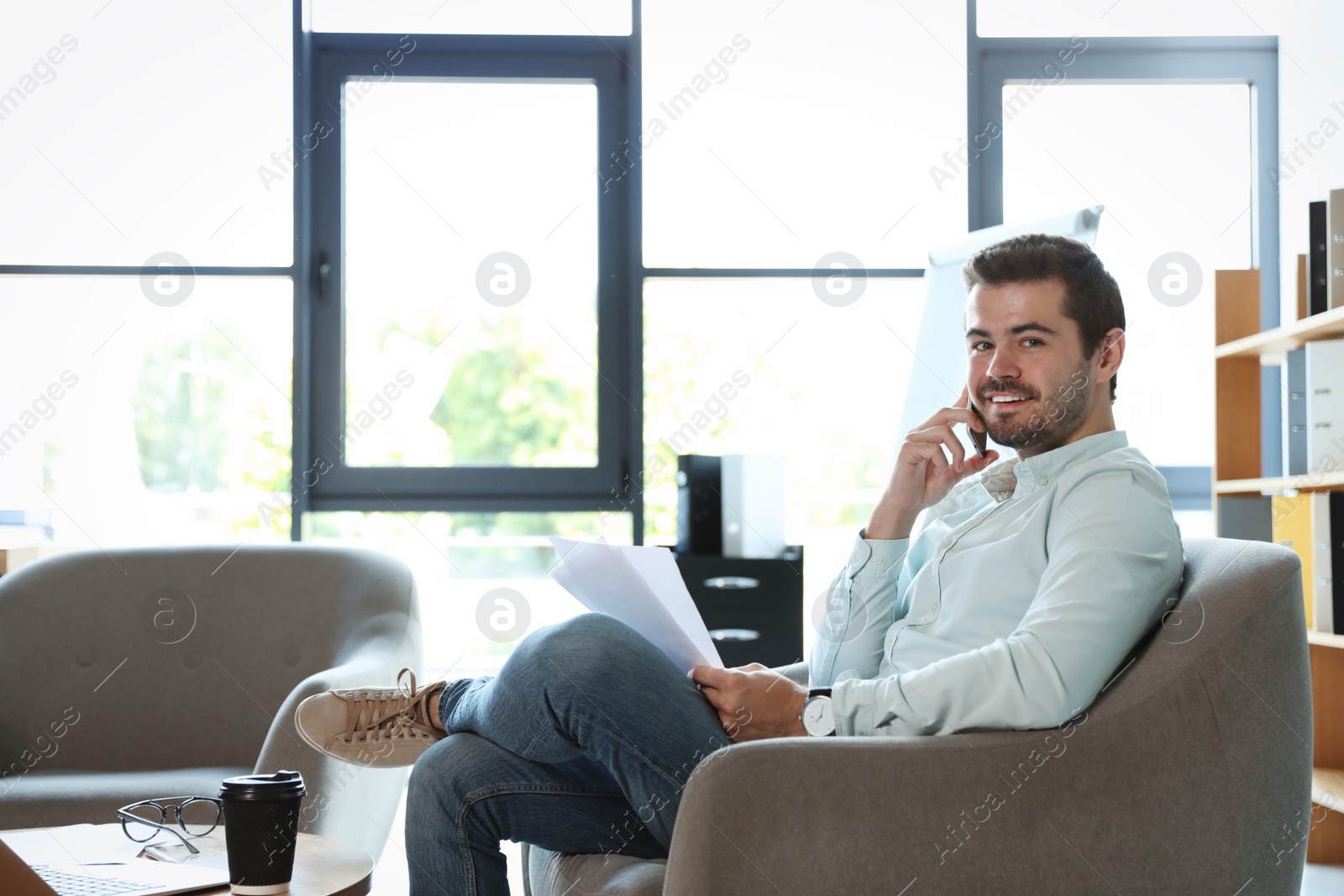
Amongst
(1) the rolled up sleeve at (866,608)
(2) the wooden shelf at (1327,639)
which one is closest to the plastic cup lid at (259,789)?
(1) the rolled up sleeve at (866,608)

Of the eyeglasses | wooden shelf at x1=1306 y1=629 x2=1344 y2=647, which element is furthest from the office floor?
the eyeglasses

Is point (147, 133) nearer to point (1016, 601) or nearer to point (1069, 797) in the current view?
point (1016, 601)

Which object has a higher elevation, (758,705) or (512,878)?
(758,705)

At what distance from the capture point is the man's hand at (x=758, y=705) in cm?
137

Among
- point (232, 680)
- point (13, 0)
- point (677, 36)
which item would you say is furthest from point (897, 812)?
point (13, 0)

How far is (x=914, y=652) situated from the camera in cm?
154

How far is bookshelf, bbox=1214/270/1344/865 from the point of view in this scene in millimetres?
2604

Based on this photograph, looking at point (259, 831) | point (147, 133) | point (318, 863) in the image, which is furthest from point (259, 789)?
point (147, 133)

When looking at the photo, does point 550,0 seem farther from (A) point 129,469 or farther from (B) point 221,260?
(A) point 129,469

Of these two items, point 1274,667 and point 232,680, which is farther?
point 232,680

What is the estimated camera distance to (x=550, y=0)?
3.59 metres

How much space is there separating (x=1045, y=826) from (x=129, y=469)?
127 inches

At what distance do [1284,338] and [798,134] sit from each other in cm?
163

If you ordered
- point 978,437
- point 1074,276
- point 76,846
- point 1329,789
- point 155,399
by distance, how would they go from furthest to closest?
point 155,399 → point 1329,789 → point 978,437 → point 1074,276 → point 76,846
